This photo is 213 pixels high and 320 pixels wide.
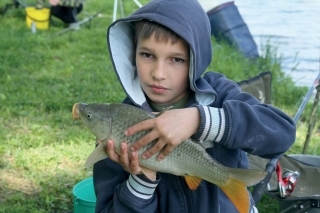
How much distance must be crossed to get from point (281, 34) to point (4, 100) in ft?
12.4

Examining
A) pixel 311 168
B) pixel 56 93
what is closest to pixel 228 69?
pixel 56 93

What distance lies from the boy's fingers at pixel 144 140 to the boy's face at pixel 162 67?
0.87 ft

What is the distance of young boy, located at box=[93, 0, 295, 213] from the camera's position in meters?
1.88

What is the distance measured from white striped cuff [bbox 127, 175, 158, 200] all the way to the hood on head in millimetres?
284

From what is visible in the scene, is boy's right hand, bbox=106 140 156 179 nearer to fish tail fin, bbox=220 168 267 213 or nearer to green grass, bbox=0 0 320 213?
fish tail fin, bbox=220 168 267 213

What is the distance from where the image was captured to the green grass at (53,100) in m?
3.75

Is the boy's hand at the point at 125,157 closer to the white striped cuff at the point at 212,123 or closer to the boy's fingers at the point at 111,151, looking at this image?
the boy's fingers at the point at 111,151

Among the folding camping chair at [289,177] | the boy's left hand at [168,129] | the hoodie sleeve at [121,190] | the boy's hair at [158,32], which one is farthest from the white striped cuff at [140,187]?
the folding camping chair at [289,177]

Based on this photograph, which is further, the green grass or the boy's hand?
the green grass

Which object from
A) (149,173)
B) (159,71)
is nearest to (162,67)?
(159,71)

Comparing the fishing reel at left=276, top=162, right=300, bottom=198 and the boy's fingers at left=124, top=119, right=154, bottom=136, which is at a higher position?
the boy's fingers at left=124, top=119, right=154, bottom=136

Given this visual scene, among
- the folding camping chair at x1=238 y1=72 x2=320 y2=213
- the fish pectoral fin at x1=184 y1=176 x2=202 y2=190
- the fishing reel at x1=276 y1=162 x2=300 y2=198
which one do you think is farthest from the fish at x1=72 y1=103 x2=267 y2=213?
the fishing reel at x1=276 y1=162 x2=300 y2=198

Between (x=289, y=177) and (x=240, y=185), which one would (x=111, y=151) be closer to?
(x=240, y=185)

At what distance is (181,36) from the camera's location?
6.55ft
